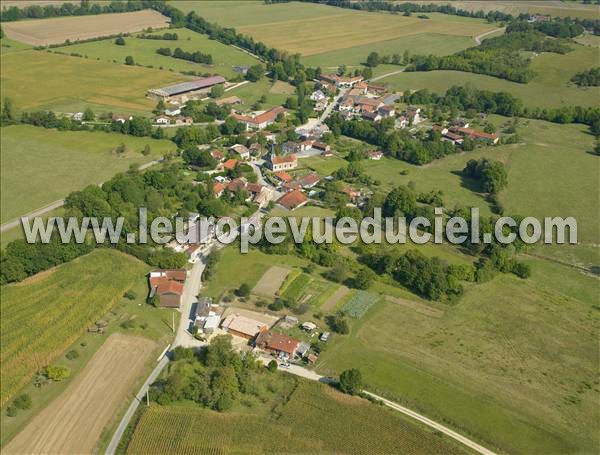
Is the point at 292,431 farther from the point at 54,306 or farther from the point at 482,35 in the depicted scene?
the point at 482,35

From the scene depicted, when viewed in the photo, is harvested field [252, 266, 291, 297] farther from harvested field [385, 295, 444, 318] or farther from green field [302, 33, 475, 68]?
green field [302, 33, 475, 68]

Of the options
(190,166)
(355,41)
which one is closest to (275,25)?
(355,41)

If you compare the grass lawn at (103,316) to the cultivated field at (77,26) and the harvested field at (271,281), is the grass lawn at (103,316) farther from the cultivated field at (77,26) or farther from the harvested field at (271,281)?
the cultivated field at (77,26)

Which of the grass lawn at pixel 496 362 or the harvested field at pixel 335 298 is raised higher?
the harvested field at pixel 335 298

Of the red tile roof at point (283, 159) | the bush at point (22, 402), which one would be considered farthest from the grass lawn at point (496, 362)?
the red tile roof at point (283, 159)

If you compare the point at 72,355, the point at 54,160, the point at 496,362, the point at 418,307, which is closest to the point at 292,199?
the point at 418,307

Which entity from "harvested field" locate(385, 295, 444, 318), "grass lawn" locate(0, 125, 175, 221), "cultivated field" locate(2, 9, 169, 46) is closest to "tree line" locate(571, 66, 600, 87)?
"grass lawn" locate(0, 125, 175, 221)
